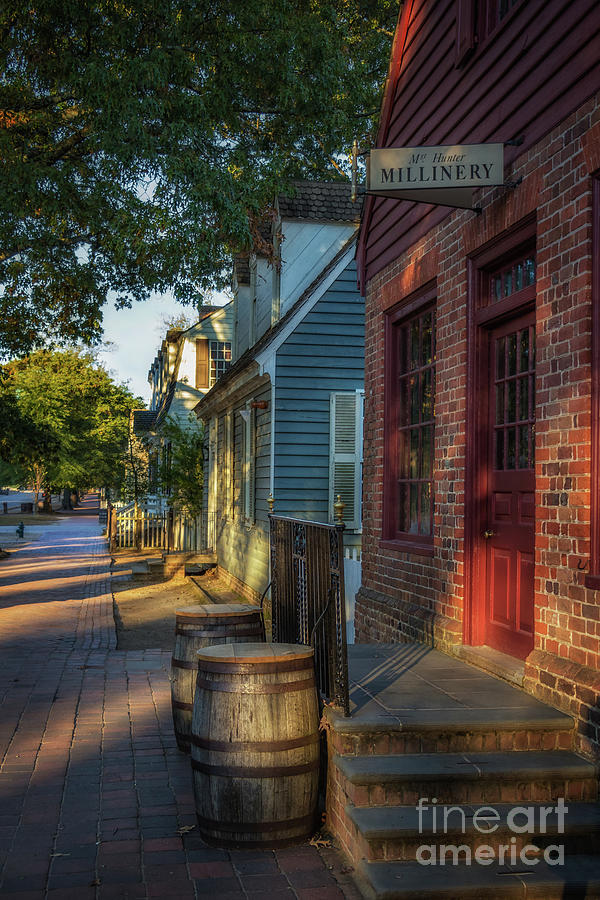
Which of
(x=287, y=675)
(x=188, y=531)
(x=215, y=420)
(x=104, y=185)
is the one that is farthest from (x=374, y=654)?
(x=188, y=531)

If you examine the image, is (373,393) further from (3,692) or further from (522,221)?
(3,692)

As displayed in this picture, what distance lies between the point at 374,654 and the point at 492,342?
2395mm

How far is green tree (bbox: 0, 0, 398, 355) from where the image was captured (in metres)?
11.8

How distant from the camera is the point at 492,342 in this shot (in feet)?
20.3

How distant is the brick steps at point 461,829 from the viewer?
3.88 m

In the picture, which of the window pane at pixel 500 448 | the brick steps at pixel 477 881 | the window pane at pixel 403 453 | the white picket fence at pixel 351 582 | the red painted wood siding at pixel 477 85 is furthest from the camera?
the white picket fence at pixel 351 582

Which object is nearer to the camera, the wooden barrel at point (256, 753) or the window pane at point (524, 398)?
the wooden barrel at point (256, 753)

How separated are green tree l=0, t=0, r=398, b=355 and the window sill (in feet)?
18.1

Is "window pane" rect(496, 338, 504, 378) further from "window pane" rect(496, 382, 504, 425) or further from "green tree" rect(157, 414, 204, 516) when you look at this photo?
"green tree" rect(157, 414, 204, 516)

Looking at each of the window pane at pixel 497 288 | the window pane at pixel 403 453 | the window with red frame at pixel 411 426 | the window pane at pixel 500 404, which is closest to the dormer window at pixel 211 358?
the window with red frame at pixel 411 426

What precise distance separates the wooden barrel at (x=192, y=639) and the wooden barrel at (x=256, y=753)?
1.33m

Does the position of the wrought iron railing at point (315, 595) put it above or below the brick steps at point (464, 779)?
above

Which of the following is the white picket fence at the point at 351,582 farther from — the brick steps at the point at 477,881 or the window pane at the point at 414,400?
the brick steps at the point at 477,881
